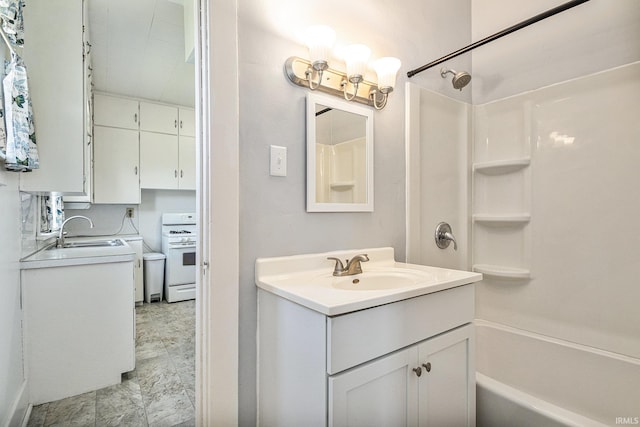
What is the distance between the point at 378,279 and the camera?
135 cm

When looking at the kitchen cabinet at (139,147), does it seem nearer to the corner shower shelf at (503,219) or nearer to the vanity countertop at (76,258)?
the vanity countertop at (76,258)

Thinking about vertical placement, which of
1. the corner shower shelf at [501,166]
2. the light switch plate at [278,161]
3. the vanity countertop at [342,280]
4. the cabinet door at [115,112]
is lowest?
the vanity countertop at [342,280]

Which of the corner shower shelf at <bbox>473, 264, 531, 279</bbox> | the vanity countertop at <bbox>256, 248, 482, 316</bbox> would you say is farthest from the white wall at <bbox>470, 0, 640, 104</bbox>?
the vanity countertop at <bbox>256, 248, 482, 316</bbox>

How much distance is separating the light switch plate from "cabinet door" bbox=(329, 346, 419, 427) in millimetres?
735

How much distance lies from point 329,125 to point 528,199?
4.51 ft

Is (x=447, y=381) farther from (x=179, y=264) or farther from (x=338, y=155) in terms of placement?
(x=179, y=264)

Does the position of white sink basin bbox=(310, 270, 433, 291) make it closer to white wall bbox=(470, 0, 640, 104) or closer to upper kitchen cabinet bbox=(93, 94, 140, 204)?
white wall bbox=(470, 0, 640, 104)

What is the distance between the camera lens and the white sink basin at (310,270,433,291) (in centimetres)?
123

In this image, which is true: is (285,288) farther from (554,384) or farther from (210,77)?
(554,384)

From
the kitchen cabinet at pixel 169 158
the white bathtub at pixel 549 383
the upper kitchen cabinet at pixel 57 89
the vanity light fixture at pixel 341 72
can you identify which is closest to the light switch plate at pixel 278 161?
the vanity light fixture at pixel 341 72

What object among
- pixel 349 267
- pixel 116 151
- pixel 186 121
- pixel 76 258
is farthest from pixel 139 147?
pixel 349 267

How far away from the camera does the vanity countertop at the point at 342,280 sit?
89 centimetres

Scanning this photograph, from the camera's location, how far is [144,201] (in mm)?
4082

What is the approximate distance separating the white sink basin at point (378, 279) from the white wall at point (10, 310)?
4.63 feet
